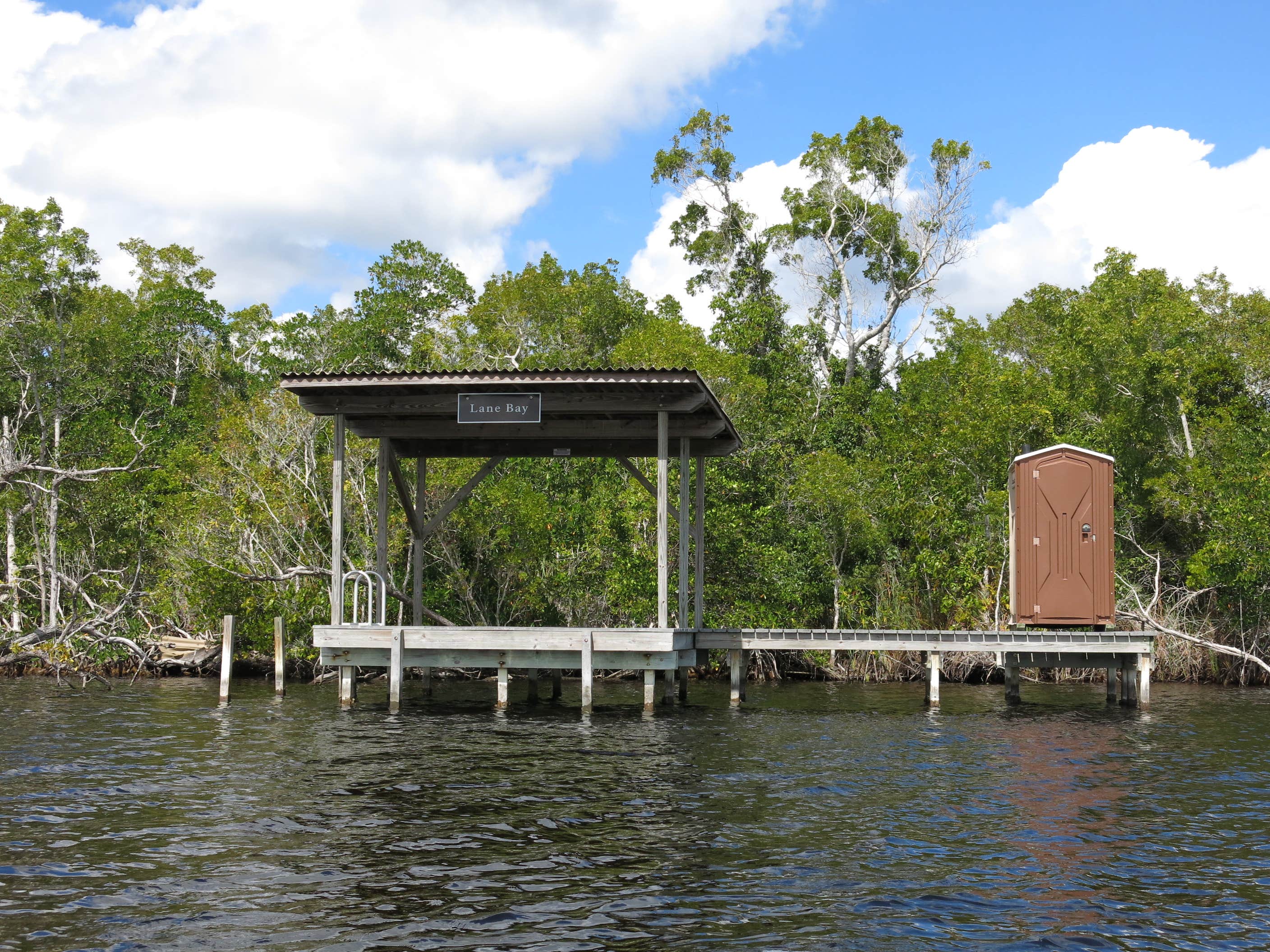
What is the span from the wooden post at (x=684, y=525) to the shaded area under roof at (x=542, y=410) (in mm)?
309

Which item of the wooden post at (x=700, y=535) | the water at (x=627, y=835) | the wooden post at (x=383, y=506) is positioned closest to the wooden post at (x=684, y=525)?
the wooden post at (x=700, y=535)

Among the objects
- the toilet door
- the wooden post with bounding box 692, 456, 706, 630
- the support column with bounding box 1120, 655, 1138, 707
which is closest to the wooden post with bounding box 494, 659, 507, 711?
the wooden post with bounding box 692, 456, 706, 630

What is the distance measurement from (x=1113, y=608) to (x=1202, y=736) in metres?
3.12

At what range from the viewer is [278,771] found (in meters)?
11.1

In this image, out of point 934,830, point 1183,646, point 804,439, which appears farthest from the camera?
point 804,439

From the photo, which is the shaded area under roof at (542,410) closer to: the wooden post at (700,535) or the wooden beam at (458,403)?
the wooden beam at (458,403)

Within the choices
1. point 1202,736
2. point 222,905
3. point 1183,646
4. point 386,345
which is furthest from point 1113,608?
point 386,345

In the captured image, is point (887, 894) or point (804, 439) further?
point (804, 439)

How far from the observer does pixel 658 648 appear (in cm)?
1552

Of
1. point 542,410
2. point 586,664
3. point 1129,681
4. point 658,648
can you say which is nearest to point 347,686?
point 586,664

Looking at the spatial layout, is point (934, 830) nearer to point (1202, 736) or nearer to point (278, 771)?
point (278, 771)

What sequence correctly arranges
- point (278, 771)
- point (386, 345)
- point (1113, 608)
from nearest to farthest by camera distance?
point (278, 771) < point (1113, 608) < point (386, 345)

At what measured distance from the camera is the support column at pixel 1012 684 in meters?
18.7

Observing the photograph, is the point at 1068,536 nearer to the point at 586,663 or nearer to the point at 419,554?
the point at 586,663
